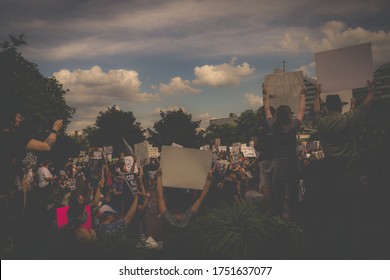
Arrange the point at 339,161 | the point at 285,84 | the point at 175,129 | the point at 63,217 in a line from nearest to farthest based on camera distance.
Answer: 1. the point at 339,161
2. the point at 285,84
3. the point at 63,217
4. the point at 175,129

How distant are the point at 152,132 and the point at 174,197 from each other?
68.1 m

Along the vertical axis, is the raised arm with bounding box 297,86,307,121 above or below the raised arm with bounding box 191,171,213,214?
above

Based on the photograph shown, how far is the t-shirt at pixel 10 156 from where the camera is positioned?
413cm

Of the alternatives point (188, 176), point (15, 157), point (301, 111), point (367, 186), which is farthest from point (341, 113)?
point (15, 157)

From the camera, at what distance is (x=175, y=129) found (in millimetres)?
73438

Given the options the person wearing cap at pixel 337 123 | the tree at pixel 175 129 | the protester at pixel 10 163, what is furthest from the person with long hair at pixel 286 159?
the tree at pixel 175 129

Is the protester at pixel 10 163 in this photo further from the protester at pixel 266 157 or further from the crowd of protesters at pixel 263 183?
the protester at pixel 266 157

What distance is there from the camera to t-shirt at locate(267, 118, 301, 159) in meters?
5.64

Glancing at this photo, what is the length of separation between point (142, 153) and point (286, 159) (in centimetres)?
556

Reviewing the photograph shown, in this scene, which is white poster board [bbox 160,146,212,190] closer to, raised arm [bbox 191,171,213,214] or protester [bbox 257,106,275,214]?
raised arm [bbox 191,171,213,214]

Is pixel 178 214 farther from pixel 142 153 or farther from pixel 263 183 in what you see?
pixel 142 153

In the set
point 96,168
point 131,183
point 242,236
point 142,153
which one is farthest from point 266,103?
point 96,168

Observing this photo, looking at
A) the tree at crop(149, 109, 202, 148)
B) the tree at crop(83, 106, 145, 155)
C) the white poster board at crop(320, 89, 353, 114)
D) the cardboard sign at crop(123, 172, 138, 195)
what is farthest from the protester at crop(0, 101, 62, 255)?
the tree at crop(83, 106, 145, 155)

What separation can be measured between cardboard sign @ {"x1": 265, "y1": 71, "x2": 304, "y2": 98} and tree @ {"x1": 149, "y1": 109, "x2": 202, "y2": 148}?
2576 inches
